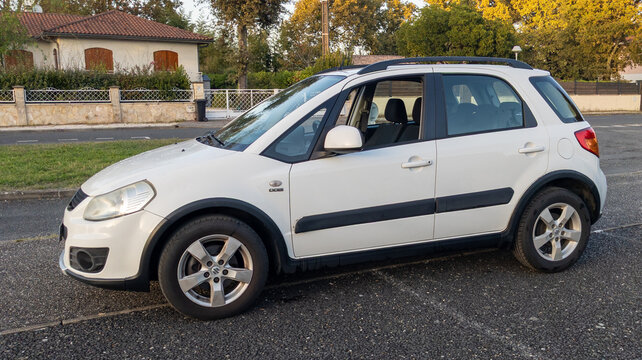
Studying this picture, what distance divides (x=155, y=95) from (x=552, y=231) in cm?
2290

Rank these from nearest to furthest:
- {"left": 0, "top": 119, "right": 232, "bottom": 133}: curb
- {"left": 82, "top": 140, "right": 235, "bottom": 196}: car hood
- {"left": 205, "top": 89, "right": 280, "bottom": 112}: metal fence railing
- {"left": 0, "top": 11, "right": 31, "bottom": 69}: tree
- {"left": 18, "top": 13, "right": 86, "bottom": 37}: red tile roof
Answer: {"left": 82, "top": 140, "right": 235, "bottom": 196}: car hood → {"left": 0, "top": 119, "right": 232, "bottom": 133}: curb → {"left": 0, "top": 11, "right": 31, "bottom": 69}: tree → {"left": 205, "top": 89, "right": 280, "bottom": 112}: metal fence railing → {"left": 18, "top": 13, "right": 86, "bottom": 37}: red tile roof

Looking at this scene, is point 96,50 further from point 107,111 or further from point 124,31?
point 107,111

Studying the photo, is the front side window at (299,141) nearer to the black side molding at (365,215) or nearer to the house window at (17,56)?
the black side molding at (365,215)

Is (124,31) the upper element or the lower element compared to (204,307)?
upper

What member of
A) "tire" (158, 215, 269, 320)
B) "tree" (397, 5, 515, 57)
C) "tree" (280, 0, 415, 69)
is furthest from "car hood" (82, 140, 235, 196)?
"tree" (280, 0, 415, 69)

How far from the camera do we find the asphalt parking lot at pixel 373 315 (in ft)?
10.9

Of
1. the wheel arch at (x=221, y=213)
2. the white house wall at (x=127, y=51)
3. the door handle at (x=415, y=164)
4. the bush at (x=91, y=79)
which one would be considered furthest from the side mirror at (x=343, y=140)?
the white house wall at (x=127, y=51)

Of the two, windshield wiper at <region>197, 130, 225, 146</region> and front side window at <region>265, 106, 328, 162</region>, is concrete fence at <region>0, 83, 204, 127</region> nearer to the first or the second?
windshield wiper at <region>197, 130, 225, 146</region>

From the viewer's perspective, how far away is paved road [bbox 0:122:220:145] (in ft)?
57.2

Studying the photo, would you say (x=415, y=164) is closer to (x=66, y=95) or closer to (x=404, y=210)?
(x=404, y=210)

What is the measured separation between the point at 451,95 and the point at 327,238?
60.9 inches

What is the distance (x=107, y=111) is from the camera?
2403 centimetres

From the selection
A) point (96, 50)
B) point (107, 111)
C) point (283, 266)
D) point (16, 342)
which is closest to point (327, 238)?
point (283, 266)

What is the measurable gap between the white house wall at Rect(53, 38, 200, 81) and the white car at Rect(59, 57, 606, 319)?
1166 inches
